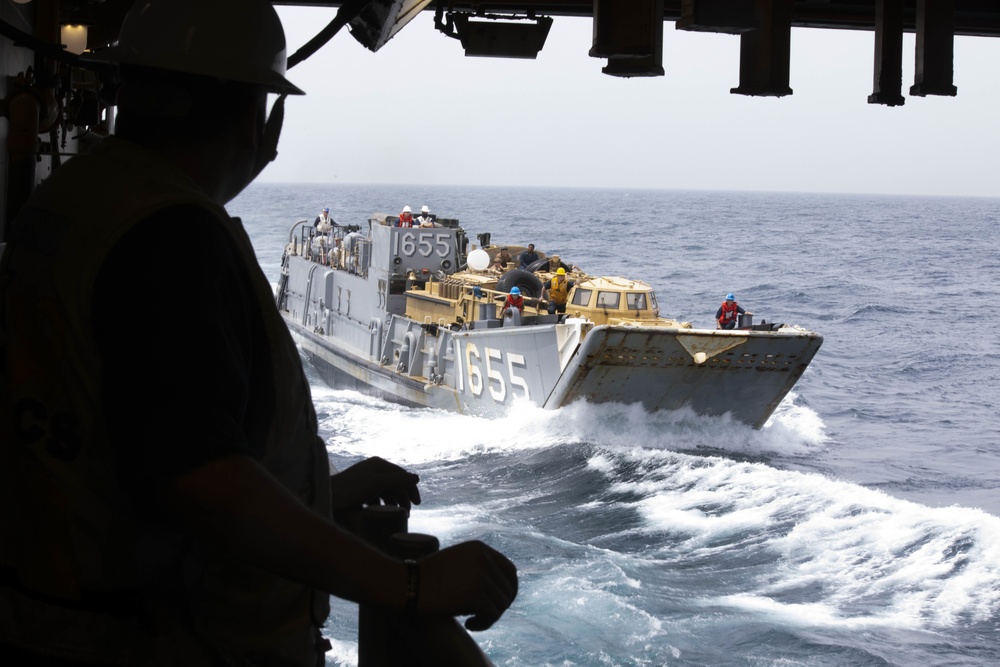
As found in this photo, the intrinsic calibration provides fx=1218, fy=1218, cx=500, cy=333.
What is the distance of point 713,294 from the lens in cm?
6241

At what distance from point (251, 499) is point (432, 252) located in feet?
95.1

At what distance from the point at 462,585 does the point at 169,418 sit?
466 mm

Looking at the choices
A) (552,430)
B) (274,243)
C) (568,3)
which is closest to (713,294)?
(274,243)

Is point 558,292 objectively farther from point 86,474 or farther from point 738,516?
point 86,474

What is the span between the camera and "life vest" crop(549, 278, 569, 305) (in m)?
25.5

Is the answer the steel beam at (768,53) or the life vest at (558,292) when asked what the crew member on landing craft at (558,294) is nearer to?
the life vest at (558,292)

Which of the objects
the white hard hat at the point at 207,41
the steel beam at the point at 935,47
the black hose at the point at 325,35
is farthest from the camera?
the steel beam at the point at 935,47

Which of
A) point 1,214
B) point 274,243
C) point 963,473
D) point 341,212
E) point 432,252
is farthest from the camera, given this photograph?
point 341,212

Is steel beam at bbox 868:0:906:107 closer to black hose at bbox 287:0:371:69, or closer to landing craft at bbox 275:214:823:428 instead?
black hose at bbox 287:0:371:69

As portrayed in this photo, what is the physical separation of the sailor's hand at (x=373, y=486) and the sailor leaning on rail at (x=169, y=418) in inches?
15.3

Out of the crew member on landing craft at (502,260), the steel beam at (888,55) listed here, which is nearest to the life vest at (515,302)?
the crew member on landing craft at (502,260)

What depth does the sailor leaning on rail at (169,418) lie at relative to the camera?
161cm

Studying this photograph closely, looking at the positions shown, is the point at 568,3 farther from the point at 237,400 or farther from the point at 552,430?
the point at 552,430

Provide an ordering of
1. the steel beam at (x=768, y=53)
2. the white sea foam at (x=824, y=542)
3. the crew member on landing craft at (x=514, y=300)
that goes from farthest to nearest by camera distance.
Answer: the crew member on landing craft at (x=514, y=300), the white sea foam at (x=824, y=542), the steel beam at (x=768, y=53)
